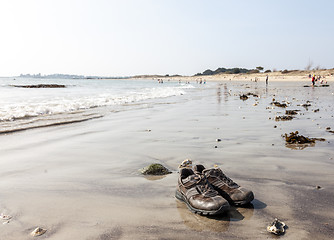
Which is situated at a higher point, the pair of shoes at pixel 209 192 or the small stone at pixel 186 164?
the pair of shoes at pixel 209 192

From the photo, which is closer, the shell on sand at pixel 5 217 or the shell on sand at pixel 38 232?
the shell on sand at pixel 38 232

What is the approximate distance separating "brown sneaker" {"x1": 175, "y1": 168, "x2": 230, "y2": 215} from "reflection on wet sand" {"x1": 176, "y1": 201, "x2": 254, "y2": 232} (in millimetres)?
67

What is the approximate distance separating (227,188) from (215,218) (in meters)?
0.50

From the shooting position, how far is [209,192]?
113 inches

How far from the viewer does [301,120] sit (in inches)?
339

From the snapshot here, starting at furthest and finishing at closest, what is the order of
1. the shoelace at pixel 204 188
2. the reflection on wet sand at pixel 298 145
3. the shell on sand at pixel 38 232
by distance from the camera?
the reflection on wet sand at pixel 298 145
the shoelace at pixel 204 188
the shell on sand at pixel 38 232

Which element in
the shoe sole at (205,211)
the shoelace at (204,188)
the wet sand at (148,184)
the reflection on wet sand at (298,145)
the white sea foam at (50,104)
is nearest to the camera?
the wet sand at (148,184)

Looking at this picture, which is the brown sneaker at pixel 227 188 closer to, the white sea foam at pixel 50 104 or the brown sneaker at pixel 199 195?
the brown sneaker at pixel 199 195

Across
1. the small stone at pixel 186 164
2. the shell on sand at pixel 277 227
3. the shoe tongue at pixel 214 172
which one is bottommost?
the small stone at pixel 186 164

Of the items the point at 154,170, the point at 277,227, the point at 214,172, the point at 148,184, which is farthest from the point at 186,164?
the point at 277,227

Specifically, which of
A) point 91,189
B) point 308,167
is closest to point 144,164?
point 91,189

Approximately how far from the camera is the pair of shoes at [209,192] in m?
2.67

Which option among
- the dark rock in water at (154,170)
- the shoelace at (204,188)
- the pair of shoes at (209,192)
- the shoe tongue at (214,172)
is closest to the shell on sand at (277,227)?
the pair of shoes at (209,192)

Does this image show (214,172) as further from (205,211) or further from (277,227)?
(277,227)
